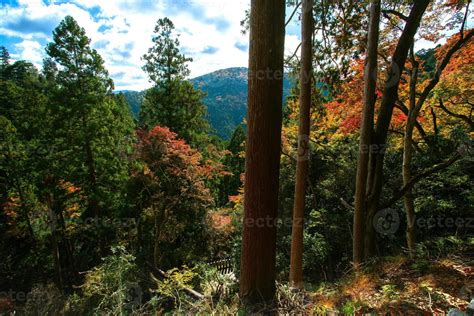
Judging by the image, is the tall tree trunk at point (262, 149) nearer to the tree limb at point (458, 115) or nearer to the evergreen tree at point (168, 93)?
the tree limb at point (458, 115)

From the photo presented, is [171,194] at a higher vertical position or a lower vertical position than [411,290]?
lower

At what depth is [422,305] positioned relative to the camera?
7.35 feet

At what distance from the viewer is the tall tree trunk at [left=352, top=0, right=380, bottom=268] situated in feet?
14.1

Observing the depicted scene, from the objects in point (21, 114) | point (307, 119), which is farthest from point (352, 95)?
point (21, 114)

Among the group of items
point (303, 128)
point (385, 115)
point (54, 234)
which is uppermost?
point (385, 115)

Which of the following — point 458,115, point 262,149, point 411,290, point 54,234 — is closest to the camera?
point 262,149

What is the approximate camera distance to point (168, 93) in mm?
15039

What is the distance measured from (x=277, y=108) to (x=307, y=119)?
2.79 meters

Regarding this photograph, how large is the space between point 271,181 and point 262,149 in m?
0.28

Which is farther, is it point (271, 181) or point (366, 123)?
point (366, 123)

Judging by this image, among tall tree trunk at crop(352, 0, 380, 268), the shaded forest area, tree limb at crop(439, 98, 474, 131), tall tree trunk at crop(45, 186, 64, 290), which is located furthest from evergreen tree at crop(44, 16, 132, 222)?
tree limb at crop(439, 98, 474, 131)

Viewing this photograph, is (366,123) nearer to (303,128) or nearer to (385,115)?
(385,115)

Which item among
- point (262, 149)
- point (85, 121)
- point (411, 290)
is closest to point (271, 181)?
point (262, 149)

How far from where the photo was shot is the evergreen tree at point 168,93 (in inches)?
583
